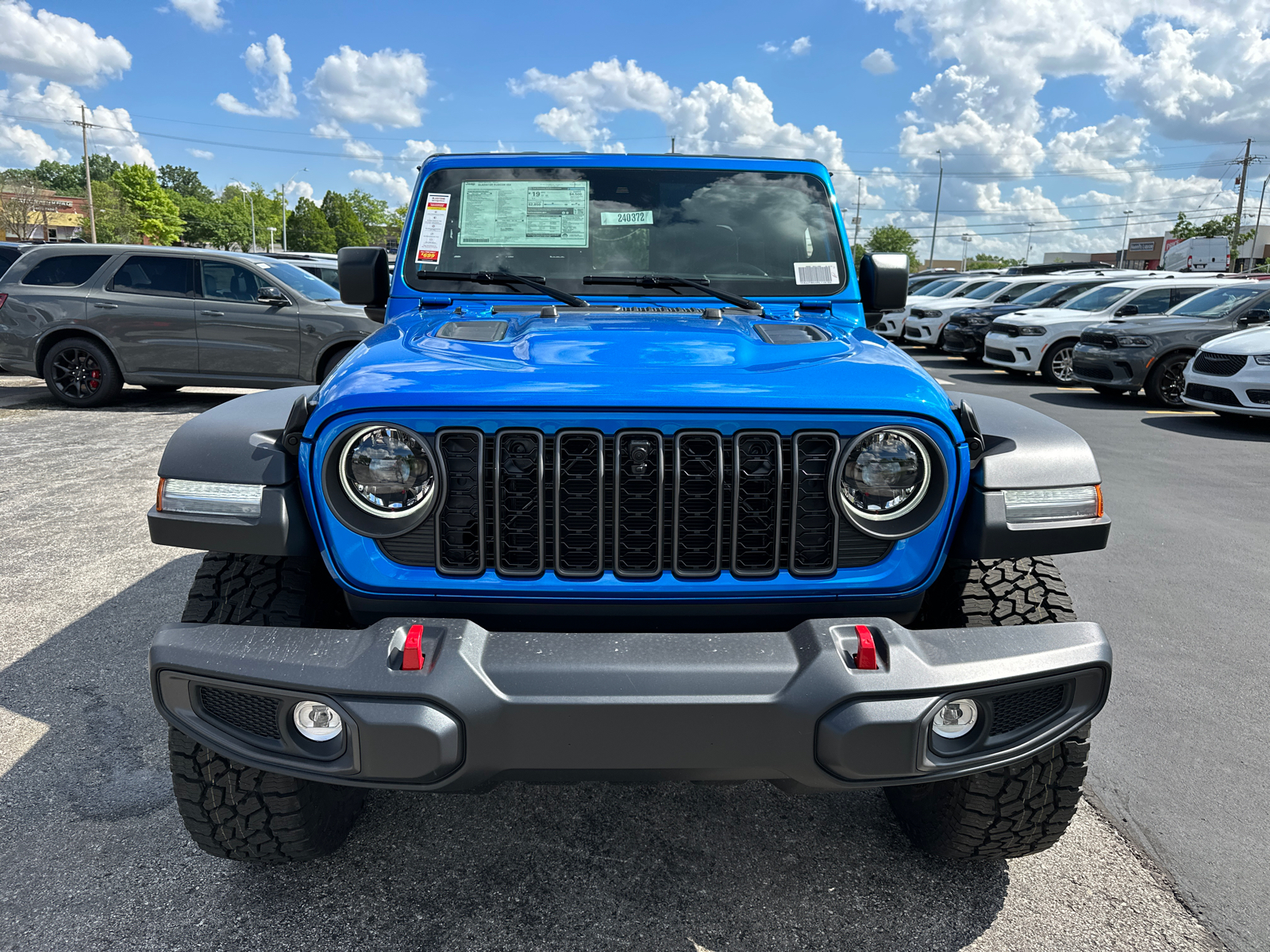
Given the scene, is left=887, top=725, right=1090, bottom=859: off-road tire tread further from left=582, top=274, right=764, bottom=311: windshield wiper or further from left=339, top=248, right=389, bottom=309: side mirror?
left=339, top=248, right=389, bottom=309: side mirror

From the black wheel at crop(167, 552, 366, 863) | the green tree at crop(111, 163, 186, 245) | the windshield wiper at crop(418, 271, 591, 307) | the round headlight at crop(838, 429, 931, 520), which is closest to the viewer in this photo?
the round headlight at crop(838, 429, 931, 520)

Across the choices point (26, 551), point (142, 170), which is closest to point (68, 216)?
point (142, 170)

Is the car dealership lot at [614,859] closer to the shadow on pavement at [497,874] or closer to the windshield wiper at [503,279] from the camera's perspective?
the shadow on pavement at [497,874]

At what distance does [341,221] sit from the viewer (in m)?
115

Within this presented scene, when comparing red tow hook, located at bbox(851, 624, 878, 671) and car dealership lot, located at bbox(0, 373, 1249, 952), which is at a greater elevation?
red tow hook, located at bbox(851, 624, 878, 671)

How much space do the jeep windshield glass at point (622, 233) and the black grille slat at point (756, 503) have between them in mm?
1217

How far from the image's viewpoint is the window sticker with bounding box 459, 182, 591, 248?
3.14 metres

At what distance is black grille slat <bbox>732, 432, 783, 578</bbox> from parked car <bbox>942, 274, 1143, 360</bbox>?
15129 millimetres

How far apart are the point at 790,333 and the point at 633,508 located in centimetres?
86

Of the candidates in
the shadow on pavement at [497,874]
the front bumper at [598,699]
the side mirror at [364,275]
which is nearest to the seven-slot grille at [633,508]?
the front bumper at [598,699]

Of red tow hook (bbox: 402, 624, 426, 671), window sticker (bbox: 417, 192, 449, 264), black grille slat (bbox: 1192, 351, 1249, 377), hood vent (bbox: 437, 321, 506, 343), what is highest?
window sticker (bbox: 417, 192, 449, 264)

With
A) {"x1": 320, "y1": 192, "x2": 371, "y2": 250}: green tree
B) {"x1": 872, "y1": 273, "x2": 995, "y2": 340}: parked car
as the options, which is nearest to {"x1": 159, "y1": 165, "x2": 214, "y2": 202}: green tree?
{"x1": 320, "y1": 192, "x2": 371, "y2": 250}: green tree

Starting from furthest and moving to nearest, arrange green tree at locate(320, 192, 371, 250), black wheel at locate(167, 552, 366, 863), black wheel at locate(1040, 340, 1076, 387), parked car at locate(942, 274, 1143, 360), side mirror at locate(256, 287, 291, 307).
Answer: green tree at locate(320, 192, 371, 250) < parked car at locate(942, 274, 1143, 360) < black wheel at locate(1040, 340, 1076, 387) < side mirror at locate(256, 287, 291, 307) < black wheel at locate(167, 552, 366, 863)

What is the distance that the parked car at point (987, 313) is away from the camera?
1617 centimetres
